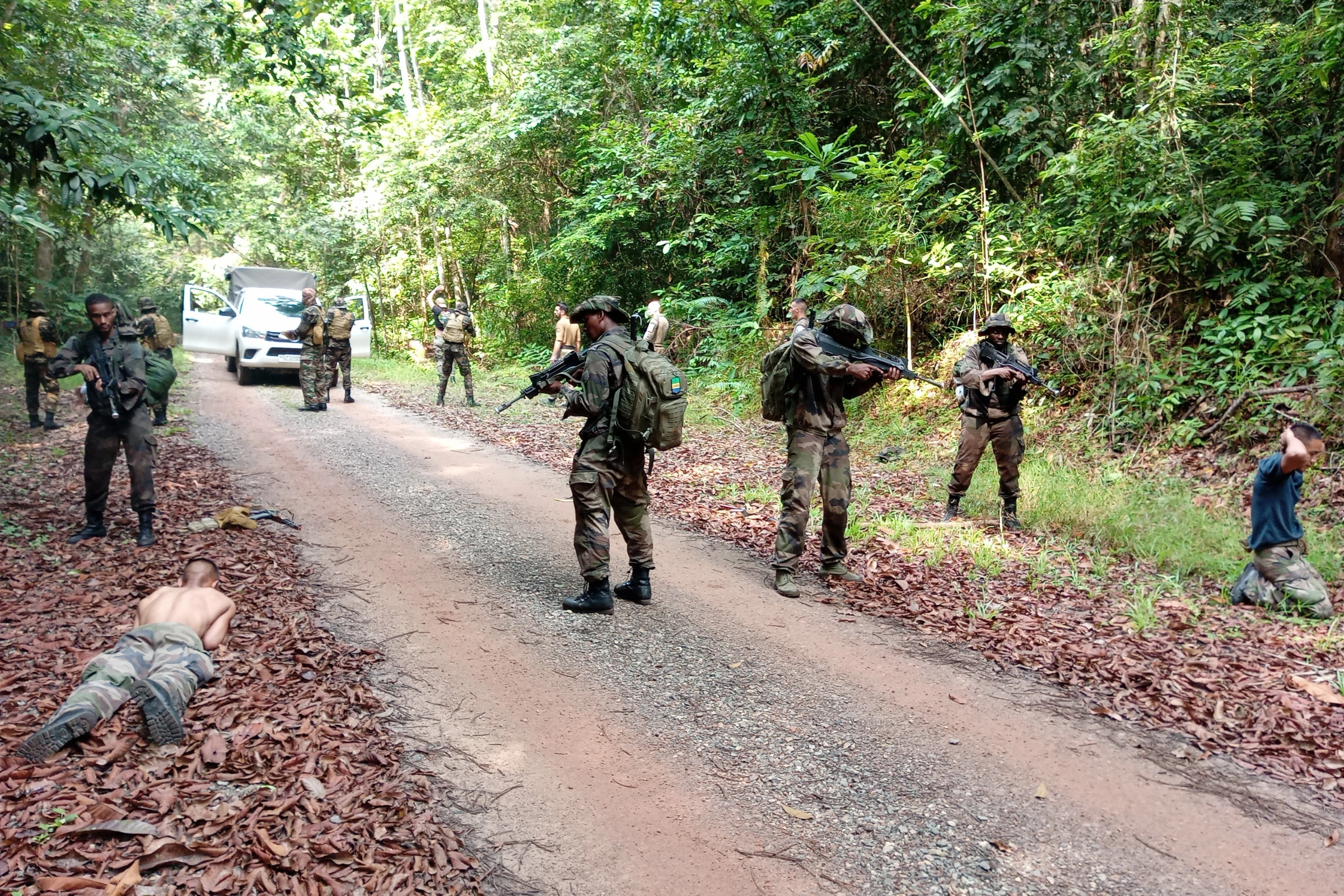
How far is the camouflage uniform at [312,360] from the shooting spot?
14.0 m

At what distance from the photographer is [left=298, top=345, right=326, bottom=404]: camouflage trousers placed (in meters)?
14.1

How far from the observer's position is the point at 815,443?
595 cm

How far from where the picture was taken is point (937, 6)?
443 inches

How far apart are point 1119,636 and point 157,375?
8.41 meters

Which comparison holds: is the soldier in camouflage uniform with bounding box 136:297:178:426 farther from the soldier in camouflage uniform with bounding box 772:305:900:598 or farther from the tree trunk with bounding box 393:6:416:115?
the tree trunk with bounding box 393:6:416:115

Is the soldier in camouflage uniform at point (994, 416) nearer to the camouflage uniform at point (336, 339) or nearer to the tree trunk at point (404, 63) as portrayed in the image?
the camouflage uniform at point (336, 339)

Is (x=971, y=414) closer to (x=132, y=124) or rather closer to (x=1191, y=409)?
(x=1191, y=409)

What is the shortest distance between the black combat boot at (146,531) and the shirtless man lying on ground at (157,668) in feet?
6.96

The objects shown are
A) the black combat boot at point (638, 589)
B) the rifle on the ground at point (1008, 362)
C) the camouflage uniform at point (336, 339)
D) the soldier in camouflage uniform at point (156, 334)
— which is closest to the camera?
the black combat boot at point (638, 589)

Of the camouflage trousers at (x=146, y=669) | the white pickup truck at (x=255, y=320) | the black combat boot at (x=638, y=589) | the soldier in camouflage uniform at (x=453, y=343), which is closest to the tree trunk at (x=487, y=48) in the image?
the white pickup truck at (x=255, y=320)

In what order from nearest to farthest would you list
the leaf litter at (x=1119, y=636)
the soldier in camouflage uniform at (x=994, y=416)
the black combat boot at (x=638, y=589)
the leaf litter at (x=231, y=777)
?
the leaf litter at (x=231, y=777) < the leaf litter at (x=1119, y=636) < the black combat boot at (x=638, y=589) < the soldier in camouflage uniform at (x=994, y=416)

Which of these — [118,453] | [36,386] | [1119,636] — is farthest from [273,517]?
[36,386]

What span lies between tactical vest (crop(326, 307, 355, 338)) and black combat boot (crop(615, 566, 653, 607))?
10621 mm

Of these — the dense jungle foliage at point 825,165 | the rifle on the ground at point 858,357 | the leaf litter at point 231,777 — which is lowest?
the leaf litter at point 231,777
